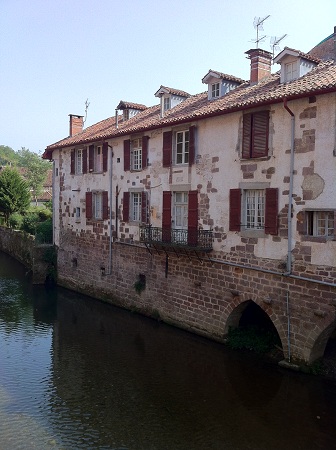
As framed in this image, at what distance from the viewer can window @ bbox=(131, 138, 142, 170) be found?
753 inches

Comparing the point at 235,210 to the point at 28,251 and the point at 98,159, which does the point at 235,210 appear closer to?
the point at 98,159

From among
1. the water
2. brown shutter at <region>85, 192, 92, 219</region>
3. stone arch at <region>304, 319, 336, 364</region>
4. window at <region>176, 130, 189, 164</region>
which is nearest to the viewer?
the water

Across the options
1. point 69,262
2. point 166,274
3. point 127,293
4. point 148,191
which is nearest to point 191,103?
point 148,191

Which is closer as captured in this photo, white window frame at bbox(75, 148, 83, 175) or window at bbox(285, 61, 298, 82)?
window at bbox(285, 61, 298, 82)

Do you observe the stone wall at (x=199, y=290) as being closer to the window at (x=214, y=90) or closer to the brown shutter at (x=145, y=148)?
the brown shutter at (x=145, y=148)

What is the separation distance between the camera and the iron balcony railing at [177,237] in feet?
50.8

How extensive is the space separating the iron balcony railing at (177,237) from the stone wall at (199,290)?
617 mm

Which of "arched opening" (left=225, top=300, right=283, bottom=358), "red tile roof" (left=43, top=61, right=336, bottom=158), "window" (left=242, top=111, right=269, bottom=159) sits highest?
"red tile roof" (left=43, top=61, right=336, bottom=158)

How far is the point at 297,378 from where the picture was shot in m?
12.4

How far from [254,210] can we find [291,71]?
494cm

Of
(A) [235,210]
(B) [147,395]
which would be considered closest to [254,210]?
(A) [235,210]

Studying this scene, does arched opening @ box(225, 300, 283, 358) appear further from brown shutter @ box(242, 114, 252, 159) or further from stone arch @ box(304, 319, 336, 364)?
brown shutter @ box(242, 114, 252, 159)

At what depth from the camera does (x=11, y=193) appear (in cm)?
3928

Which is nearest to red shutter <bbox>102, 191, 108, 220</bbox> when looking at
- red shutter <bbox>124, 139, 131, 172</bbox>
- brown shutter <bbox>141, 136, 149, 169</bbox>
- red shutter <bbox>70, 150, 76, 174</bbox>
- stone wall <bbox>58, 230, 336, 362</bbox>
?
stone wall <bbox>58, 230, 336, 362</bbox>
